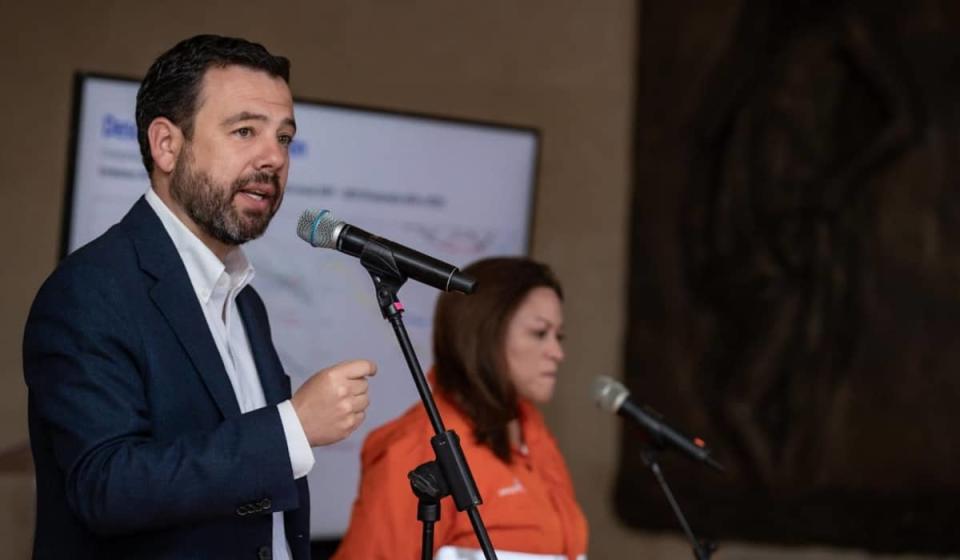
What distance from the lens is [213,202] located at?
1772mm

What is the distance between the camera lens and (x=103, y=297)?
1654mm

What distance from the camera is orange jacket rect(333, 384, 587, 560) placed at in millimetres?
2525

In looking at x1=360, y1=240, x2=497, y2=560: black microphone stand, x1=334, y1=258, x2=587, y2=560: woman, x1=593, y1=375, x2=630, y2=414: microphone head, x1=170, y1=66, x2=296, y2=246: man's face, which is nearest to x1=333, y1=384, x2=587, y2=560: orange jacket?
x1=334, y1=258, x2=587, y2=560: woman

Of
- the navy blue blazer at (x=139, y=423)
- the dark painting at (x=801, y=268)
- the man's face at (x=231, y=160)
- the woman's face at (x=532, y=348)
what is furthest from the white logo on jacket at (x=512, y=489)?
the dark painting at (x=801, y=268)

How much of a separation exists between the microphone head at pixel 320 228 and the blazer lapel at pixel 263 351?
0.88 ft

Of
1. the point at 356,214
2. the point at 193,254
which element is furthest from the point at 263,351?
the point at 356,214

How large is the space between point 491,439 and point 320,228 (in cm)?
113

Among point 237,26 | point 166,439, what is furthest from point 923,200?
point 166,439

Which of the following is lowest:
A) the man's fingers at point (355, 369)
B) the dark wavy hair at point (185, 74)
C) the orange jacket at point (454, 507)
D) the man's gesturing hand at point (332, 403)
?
the orange jacket at point (454, 507)

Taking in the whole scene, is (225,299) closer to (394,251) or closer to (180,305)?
(180,305)

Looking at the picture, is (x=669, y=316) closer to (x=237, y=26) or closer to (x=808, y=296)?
(x=808, y=296)

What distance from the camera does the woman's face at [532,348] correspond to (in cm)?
285

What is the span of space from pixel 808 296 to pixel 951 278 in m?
0.53

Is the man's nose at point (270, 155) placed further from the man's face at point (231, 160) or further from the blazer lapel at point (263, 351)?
the blazer lapel at point (263, 351)
